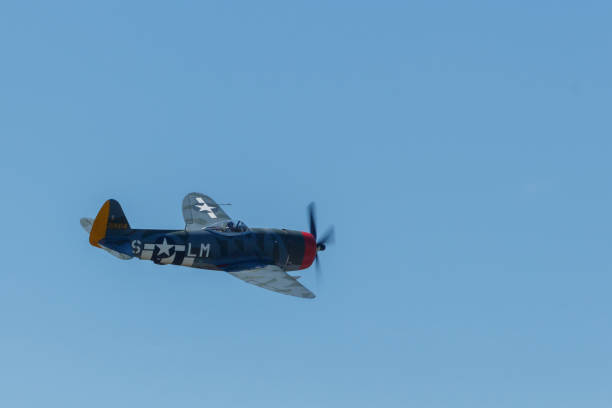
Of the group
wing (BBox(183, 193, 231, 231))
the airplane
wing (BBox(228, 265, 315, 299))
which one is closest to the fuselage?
the airplane

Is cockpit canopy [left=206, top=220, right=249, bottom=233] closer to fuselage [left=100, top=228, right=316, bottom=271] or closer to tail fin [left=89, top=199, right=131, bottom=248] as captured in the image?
fuselage [left=100, top=228, right=316, bottom=271]

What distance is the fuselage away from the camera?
51781mm

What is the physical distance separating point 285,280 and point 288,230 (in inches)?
248

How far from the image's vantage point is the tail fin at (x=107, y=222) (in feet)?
168

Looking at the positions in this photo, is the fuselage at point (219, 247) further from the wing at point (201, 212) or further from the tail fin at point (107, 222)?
the wing at point (201, 212)

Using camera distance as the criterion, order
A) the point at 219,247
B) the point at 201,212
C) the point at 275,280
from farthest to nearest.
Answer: the point at 201,212
the point at 219,247
the point at 275,280

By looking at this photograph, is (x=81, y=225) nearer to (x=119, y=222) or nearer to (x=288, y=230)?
(x=119, y=222)

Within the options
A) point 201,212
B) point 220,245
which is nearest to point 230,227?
point 220,245

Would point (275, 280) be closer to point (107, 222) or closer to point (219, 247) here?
point (219, 247)

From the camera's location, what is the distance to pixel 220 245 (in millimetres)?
54000

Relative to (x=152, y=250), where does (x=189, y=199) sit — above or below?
above

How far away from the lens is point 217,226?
179 feet

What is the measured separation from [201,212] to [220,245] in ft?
20.4

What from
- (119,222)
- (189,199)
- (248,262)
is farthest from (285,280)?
(189,199)
